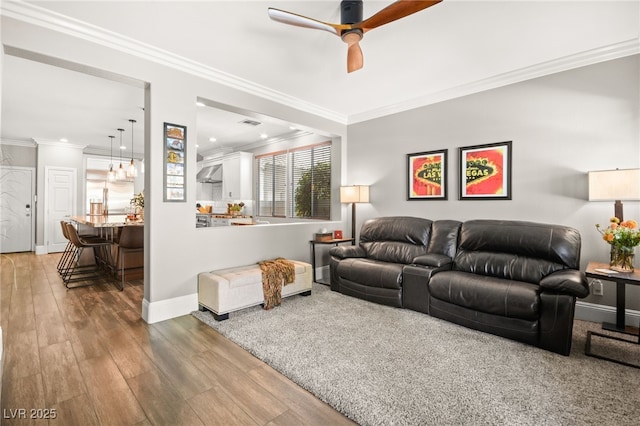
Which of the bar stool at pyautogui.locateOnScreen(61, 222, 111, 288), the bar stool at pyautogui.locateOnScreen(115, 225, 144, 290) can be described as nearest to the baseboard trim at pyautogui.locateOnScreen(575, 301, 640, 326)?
the bar stool at pyautogui.locateOnScreen(115, 225, 144, 290)

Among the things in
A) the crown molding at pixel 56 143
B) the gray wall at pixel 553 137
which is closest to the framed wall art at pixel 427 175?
the gray wall at pixel 553 137

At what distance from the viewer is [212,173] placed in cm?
806

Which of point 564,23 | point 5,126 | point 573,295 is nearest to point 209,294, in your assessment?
point 573,295

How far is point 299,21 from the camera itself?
2170mm

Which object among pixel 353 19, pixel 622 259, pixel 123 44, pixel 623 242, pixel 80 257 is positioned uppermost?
pixel 123 44

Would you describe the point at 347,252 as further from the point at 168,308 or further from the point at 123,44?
the point at 123,44

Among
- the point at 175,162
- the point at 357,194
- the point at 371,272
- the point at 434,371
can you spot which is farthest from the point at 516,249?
the point at 175,162

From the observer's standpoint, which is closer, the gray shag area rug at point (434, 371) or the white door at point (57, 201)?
the gray shag area rug at point (434, 371)

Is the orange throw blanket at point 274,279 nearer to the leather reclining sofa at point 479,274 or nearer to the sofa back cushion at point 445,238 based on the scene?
the leather reclining sofa at point 479,274

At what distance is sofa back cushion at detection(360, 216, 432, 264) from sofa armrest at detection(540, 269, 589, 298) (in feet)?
4.94

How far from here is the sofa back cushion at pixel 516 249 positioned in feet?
9.74

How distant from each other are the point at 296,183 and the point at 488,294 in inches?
171

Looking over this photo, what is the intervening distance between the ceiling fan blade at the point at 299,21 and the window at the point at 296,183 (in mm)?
3427

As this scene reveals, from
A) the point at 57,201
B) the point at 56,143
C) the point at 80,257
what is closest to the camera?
the point at 80,257
